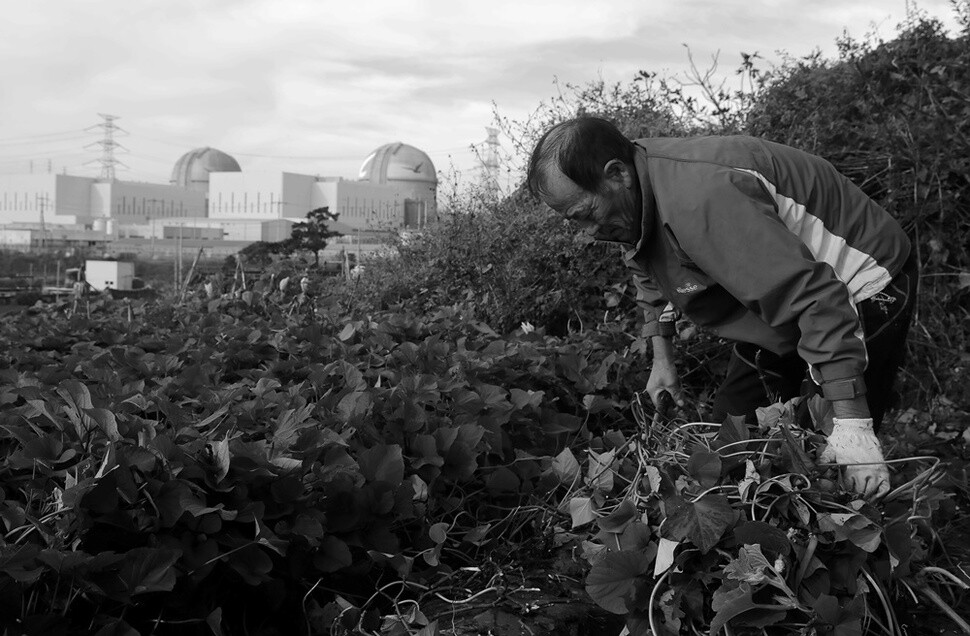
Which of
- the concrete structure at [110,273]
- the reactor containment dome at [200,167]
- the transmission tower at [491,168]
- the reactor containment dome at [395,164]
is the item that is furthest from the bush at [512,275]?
the reactor containment dome at [200,167]

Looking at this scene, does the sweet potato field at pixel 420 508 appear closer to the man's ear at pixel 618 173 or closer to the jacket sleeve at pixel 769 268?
the jacket sleeve at pixel 769 268

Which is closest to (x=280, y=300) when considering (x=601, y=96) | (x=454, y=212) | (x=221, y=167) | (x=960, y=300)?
(x=454, y=212)

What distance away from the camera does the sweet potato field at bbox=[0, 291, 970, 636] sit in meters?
1.60

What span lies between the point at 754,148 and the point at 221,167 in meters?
106

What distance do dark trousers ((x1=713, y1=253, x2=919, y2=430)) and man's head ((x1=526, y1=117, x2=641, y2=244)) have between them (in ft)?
1.78

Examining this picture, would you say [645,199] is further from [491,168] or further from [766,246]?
[491,168]

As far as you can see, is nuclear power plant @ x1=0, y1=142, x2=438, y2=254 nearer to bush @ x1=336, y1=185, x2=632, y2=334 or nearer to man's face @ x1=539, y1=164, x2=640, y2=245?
bush @ x1=336, y1=185, x2=632, y2=334

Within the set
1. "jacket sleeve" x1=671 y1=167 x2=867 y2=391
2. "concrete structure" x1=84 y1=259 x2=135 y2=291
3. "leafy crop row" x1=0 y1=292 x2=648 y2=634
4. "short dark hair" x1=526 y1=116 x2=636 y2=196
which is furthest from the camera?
"concrete structure" x1=84 y1=259 x2=135 y2=291

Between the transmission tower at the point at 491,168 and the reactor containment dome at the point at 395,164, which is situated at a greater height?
the reactor containment dome at the point at 395,164

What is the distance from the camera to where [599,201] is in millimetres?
2248

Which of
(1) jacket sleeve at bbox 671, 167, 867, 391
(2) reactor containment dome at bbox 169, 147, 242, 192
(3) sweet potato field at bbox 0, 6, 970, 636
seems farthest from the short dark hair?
(2) reactor containment dome at bbox 169, 147, 242, 192

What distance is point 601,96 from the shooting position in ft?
20.4

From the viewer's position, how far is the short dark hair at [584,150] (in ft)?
7.16

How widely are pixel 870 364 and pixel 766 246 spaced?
635 mm
